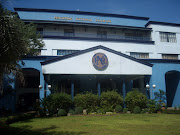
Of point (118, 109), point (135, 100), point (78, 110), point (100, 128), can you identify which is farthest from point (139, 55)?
point (100, 128)

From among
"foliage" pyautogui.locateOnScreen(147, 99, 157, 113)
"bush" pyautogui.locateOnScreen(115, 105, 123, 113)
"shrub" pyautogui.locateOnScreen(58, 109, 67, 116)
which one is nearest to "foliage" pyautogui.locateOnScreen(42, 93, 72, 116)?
"shrub" pyautogui.locateOnScreen(58, 109, 67, 116)

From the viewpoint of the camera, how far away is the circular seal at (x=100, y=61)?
71.3ft

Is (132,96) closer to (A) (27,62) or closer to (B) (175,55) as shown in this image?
(A) (27,62)

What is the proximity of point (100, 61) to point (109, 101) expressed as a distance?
4982mm

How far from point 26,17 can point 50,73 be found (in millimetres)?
16155

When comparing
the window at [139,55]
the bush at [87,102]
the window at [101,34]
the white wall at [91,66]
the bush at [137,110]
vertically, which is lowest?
the bush at [137,110]

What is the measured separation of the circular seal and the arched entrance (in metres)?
12.0

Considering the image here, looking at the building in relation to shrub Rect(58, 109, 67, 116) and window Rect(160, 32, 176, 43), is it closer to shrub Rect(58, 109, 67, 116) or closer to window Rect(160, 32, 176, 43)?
window Rect(160, 32, 176, 43)

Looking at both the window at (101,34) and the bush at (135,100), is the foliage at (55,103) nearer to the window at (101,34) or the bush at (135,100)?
the bush at (135,100)

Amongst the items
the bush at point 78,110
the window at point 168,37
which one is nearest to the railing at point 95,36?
the window at point 168,37

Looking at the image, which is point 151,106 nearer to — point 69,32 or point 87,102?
point 87,102

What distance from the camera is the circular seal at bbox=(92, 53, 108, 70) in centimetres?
2173

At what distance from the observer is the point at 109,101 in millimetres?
21344

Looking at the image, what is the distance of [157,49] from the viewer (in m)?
31.8
